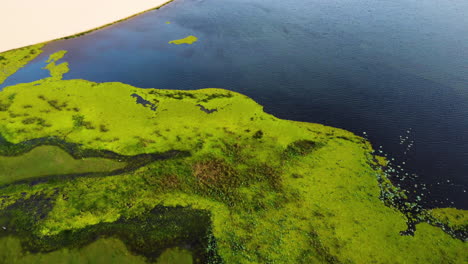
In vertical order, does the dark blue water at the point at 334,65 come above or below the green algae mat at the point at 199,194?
above

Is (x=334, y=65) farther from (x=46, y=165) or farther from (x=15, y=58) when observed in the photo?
(x=15, y=58)

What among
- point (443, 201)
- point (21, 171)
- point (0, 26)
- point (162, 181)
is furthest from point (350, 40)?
point (0, 26)

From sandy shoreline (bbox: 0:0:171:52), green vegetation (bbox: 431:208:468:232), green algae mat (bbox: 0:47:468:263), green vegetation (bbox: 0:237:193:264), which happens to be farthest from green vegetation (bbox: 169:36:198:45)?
green vegetation (bbox: 431:208:468:232)

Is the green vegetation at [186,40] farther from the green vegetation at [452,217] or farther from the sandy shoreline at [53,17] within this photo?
the green vegetation at [452,217]

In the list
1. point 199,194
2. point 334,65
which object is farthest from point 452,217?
point 334,65

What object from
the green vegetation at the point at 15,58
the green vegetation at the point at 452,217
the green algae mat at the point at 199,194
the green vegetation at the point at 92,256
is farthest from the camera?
the green vegetation at the point at 15,58

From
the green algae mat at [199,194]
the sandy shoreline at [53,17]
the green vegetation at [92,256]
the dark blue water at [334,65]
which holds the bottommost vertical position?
the green vegetation at [92,256]

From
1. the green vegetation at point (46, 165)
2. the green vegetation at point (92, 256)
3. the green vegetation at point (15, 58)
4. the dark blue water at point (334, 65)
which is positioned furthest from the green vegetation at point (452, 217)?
the green vegetation at point (15, 58)
